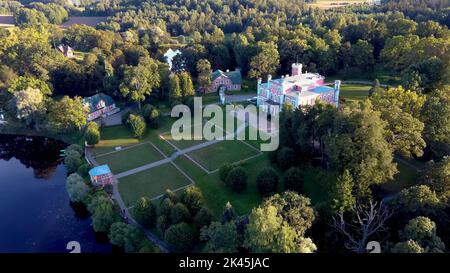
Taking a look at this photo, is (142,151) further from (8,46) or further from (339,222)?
(8,46)

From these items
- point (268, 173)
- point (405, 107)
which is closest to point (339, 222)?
point (268, 173)

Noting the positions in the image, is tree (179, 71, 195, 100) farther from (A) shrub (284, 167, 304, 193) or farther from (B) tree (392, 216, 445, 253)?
(B) tree (392, 216, 445, 253)

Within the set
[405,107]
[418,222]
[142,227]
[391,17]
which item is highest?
[391,17]

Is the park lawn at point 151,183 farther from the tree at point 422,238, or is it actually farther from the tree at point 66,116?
the tree at point 422,238

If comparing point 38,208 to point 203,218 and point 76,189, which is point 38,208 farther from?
point 203,218

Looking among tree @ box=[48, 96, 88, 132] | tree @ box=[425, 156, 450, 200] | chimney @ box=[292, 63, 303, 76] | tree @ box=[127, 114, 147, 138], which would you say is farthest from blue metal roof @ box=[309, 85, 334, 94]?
tree @ box=[48, 96, 88, 132]
